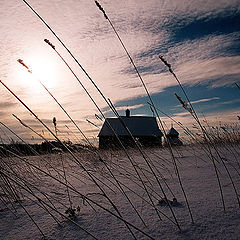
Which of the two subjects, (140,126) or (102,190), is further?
(140,126)

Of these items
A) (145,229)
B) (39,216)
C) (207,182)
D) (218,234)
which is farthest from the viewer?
(207,182)

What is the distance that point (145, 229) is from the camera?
0.87 m

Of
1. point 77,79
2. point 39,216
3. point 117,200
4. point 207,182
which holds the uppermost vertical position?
point 77,79

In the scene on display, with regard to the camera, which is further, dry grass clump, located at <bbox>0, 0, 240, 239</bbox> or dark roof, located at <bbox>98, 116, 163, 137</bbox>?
dark roof, located at <bbox>98, 116, 163, 137</bbox>

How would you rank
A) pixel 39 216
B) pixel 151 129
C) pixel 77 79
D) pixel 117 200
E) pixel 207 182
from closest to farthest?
1. pixel 77 79
2. pixel 39 216
3. pixel 117 200
4. pixel 207 182
5. pixel 151 129

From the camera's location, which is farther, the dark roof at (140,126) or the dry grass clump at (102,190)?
the dark roof at (140,126)

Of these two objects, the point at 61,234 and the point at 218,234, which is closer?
the point at 218,234

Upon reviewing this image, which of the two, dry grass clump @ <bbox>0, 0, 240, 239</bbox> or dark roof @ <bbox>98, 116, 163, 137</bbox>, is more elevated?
dark roof @ <bbox>98, 116, 163, 137</bbox>

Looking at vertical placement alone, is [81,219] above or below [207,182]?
below

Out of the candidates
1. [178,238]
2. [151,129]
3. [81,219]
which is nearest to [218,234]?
[178,238]

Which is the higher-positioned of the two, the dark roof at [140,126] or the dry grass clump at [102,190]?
the dark roof at [140,126]

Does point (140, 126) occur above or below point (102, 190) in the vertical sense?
above

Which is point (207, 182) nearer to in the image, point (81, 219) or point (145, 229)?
point (145, 229)

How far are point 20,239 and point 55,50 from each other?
0.81m
